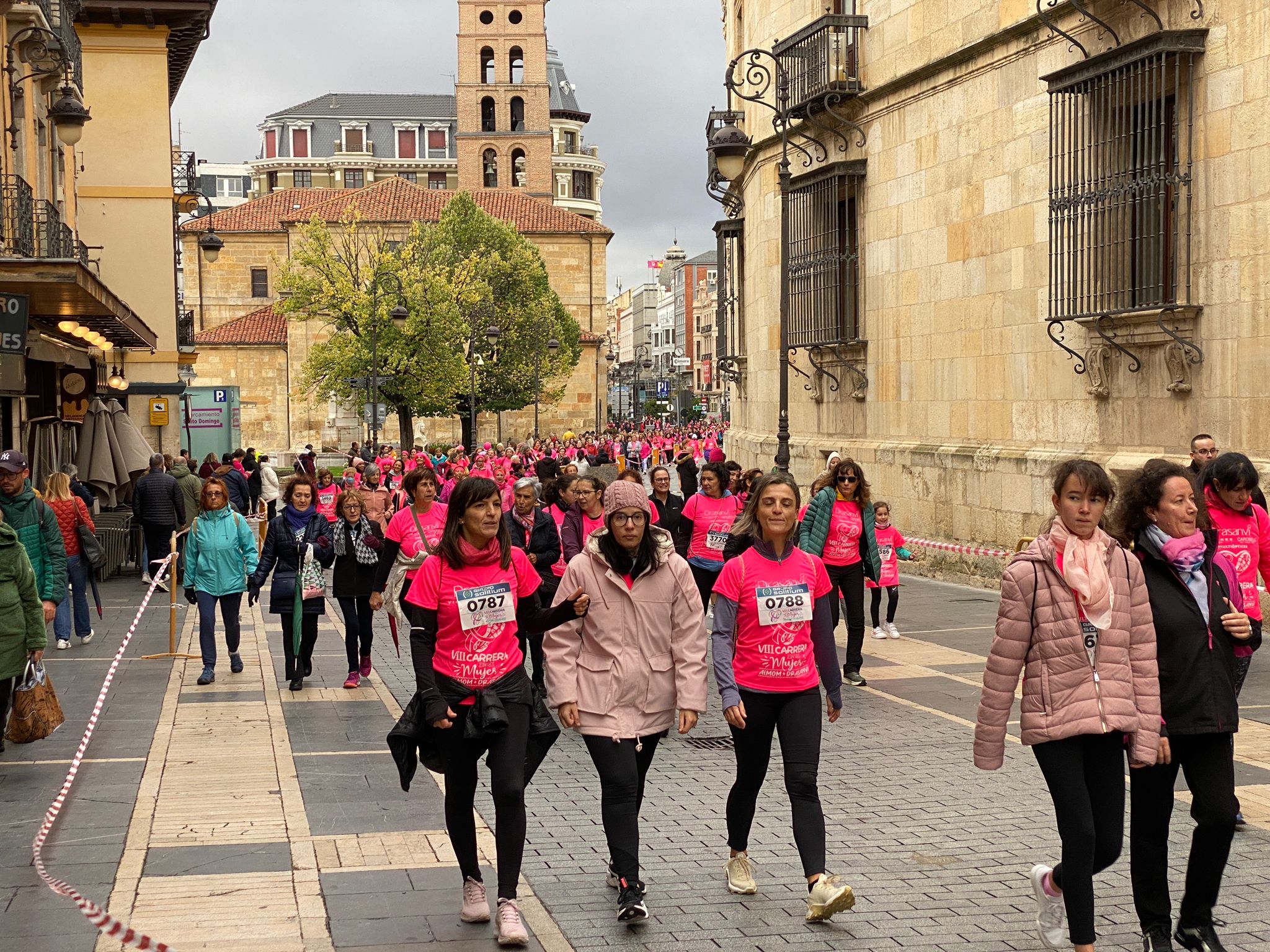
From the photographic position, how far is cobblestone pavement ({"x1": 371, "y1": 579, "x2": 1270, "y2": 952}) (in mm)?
5621

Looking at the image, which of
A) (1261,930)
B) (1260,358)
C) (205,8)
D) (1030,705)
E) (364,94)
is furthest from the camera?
(364,94)

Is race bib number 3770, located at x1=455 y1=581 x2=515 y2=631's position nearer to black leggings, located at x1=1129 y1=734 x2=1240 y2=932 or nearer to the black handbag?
black leggings, located at x1=1129 y1=734 x2=1240 y2=932

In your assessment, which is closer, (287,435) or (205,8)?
(205,8)

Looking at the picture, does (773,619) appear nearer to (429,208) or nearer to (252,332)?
(252,332)

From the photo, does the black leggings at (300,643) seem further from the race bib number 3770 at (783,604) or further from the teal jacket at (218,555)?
the race bib number 3770 at (783,604)

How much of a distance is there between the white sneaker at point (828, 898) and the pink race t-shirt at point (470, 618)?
4.50ft

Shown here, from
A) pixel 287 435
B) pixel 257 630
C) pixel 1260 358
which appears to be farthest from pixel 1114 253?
pixel 287 435

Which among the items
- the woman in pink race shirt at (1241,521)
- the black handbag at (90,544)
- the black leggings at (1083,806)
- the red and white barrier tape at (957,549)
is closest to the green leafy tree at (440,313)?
the red and white barrier tape at (957,549)

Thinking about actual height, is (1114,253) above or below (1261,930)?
above

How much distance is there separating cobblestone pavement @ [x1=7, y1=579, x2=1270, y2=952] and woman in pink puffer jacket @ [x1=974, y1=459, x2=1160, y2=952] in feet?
2.07

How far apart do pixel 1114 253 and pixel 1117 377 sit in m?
1.22

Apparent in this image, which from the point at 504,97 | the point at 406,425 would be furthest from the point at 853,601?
the point at 504,97

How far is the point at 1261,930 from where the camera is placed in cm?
550

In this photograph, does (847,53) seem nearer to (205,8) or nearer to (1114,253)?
(1114,253)
